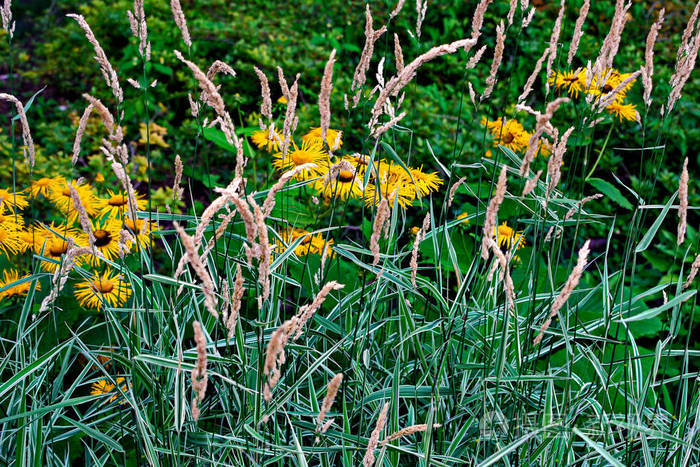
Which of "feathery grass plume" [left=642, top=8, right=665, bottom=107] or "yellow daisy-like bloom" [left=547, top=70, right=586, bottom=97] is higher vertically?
"feathery grass plume" [left=642, top=8, right=665, bottom=107]

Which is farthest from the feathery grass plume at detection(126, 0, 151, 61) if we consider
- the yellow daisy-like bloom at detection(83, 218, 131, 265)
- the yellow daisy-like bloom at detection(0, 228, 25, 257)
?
the yellow daisy-like bloom at detection(0, 228, 25, 257)

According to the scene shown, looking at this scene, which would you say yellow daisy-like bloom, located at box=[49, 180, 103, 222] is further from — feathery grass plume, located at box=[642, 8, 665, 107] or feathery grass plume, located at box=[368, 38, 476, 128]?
feathery grass plume, located at box=[642, 8, 665, 107]

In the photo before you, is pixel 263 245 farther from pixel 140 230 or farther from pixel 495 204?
pixel 140 230

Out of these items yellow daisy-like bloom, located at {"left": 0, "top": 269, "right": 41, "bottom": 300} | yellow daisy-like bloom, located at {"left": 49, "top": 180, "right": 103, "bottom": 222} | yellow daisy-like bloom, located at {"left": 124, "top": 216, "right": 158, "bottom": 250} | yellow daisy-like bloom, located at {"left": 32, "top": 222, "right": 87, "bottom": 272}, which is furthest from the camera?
yellow daisy-like bloom, located at {"left": 49, "top": 180, "right": 103, "bottom": 222}

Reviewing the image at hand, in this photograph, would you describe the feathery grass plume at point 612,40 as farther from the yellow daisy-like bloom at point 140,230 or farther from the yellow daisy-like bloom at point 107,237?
the yellow daisy-like bloom at point 107,237

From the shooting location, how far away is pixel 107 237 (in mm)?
1858

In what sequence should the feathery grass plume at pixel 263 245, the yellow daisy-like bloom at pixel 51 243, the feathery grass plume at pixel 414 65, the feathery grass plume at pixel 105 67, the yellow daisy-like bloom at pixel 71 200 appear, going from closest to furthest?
1. the feathery grass plume at pixel 263 245
2. the feathery grass plume at pixel 414 65
3. the feathery grass plume at pixel 105 67
4. the yellow daisy-like bloom at pixel 51 243
5. the yellow daisy-like bloom at pixel 71 200

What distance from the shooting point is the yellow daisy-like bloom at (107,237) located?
69.7 inches

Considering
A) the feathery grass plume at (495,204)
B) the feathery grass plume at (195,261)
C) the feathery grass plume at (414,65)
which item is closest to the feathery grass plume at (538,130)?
the feathery grass plume at (495,204)

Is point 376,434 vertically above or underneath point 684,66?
underneath

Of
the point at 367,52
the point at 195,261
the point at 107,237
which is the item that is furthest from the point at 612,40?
the point at 107,237

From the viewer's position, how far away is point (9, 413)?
4.68ft

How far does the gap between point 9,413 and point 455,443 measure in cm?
97

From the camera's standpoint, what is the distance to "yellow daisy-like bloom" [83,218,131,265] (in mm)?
1771
